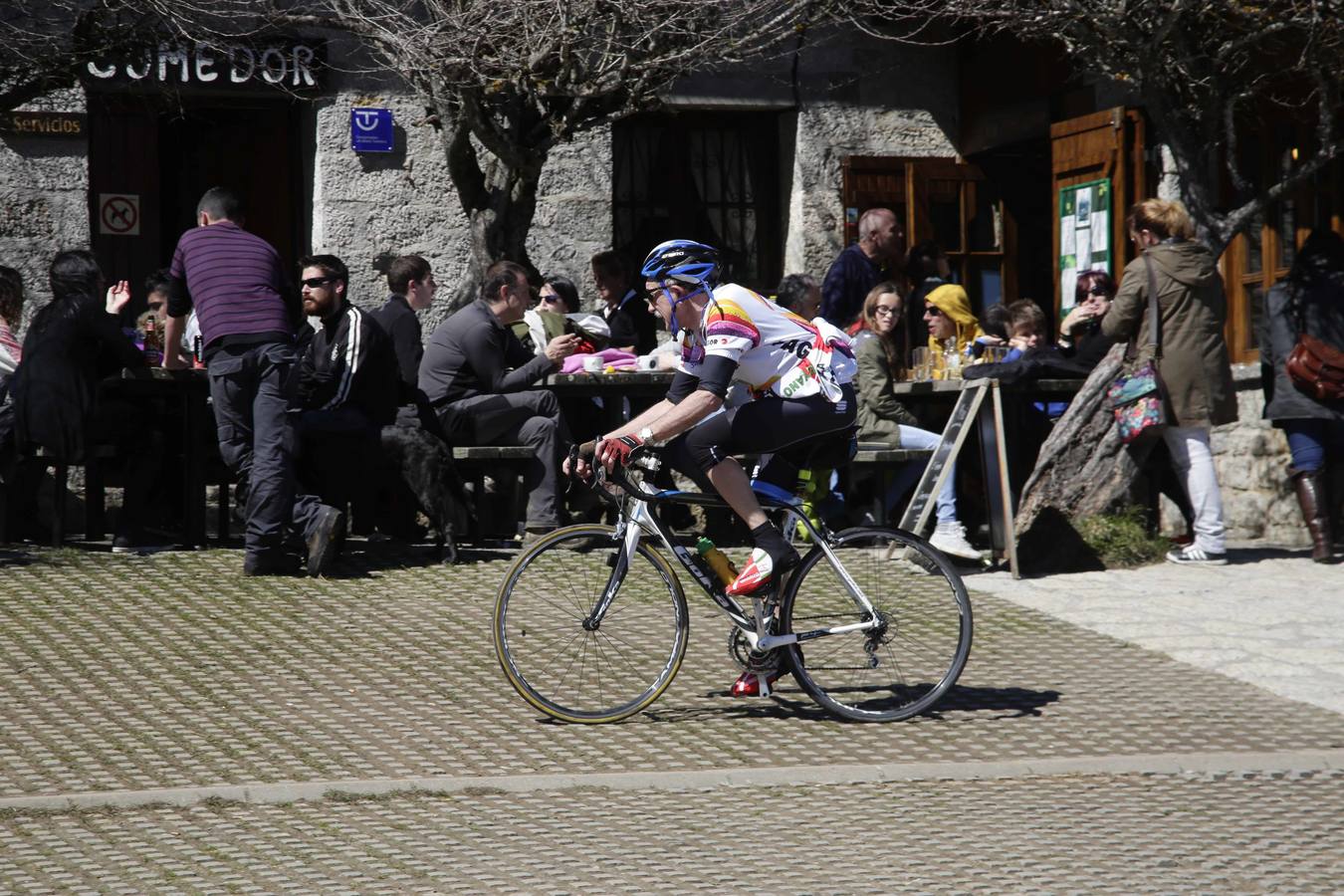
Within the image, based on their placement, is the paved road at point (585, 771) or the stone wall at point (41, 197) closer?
the paved road at point (585, 771)

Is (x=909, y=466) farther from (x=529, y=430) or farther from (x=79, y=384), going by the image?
(x=79, y=384)

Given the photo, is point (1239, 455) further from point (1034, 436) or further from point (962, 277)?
point (962, 277)

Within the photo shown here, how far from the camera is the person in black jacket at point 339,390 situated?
9789 millimetres

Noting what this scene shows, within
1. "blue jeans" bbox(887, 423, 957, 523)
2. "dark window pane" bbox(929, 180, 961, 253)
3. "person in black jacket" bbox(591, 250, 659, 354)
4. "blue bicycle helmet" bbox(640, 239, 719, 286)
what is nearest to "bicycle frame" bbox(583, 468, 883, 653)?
"blue bicycle helmet" bbox(640, 239, 719, 286)

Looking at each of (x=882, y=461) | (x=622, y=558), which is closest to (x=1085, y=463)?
(x=882, y=461)

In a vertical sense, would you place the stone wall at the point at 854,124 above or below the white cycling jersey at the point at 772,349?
above

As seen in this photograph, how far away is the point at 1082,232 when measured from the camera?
47.8 feet

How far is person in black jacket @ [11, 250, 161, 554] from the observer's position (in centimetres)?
984

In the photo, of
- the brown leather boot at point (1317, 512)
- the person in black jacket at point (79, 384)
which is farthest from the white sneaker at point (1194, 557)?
the person in black jacket at point (79, 384)

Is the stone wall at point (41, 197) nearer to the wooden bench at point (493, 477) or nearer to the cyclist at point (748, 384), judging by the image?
the wooden bench at point (493, 477)

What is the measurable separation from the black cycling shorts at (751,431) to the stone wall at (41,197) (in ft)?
27.1

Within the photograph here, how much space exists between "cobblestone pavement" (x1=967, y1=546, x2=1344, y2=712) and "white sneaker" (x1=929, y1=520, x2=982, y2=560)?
17 centimetres

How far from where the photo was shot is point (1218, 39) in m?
11.6

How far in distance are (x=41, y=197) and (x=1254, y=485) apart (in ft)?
27.8
